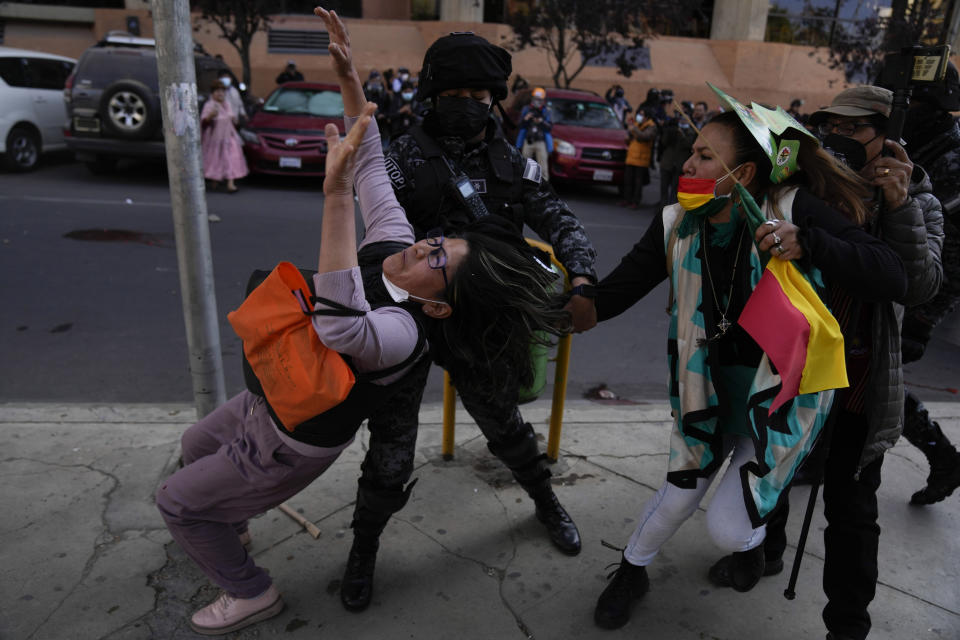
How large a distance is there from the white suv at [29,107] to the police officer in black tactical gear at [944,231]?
38.3 ft

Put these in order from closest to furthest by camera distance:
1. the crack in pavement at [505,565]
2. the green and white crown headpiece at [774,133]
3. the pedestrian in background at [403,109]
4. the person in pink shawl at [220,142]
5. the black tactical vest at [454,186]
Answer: the green and white crown headpiece at [774,133]
the crack in pavement at [505,565]
the black tactical vest at [454,186]
the person in pink shawl at [220,142]
the pedestrian in background at [403,109]

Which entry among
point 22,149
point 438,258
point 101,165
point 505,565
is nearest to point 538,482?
point 505,565

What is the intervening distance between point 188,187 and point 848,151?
2.44m

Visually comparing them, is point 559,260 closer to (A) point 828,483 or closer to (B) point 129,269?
(A) point 828,483

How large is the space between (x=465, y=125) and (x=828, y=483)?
1769 millimetres

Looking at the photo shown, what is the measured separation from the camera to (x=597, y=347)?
18.0 ft

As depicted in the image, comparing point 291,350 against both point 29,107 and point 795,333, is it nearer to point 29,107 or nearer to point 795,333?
point 795,333

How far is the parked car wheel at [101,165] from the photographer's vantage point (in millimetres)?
11461

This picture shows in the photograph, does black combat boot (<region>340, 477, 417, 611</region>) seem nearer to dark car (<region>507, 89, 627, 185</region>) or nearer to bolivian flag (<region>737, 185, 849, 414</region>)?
bolivian flag (<region>737, 185, 849, 414</region>)

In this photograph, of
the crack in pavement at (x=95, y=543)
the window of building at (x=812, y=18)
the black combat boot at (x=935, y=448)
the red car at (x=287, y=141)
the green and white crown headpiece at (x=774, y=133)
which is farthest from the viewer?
the window of building at (x=812, y=18)

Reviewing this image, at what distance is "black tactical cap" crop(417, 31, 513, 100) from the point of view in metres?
2.60

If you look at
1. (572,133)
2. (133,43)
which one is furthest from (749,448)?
(133,43)

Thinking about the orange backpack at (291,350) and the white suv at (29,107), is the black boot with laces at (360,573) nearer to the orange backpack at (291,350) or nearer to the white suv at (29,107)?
the orange backpack at (291,350)

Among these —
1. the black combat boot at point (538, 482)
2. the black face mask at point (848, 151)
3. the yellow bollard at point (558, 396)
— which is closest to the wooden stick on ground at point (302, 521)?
the black combat boot at point (538, 482)
